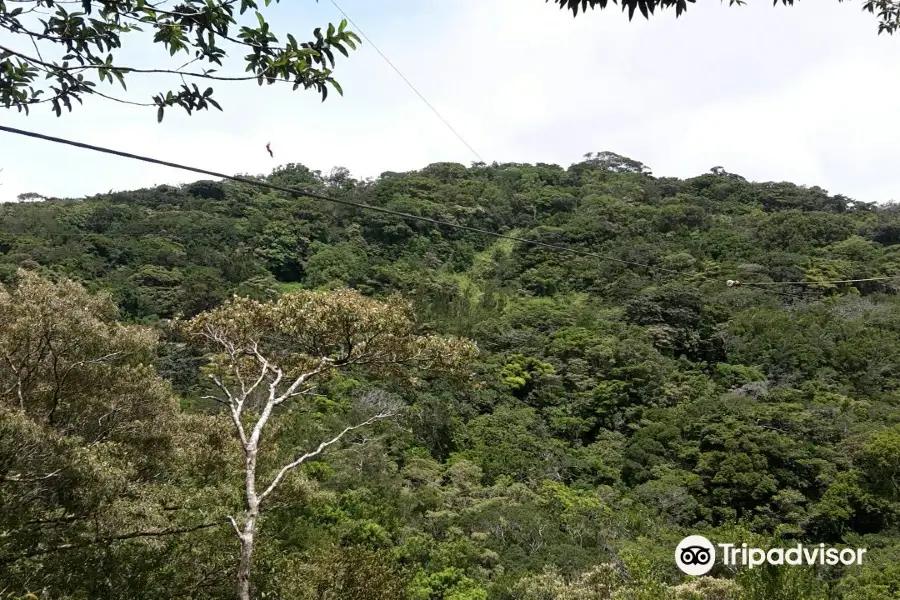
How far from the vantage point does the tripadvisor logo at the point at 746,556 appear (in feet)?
53.8

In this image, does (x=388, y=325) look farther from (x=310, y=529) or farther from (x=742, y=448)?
(x=742, y=448)

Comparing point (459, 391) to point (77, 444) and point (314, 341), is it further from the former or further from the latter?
point (77, 444)

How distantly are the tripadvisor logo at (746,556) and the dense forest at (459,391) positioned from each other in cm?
45

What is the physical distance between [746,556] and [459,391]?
1959 cm

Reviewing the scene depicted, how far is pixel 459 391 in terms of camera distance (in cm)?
3462

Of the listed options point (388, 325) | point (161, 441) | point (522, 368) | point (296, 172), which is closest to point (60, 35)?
point (388, 325)

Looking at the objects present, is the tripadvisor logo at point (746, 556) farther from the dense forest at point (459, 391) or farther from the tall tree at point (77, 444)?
the tall tree at point (77, 444)

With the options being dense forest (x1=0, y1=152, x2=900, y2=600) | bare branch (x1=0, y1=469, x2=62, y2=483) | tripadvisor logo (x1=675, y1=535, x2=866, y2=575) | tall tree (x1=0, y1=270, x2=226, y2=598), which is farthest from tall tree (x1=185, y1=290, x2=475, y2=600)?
tripadvisor logo (x1=675, y1=535, x2=866, y2=575)

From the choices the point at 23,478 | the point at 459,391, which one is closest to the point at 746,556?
the point at 23,478

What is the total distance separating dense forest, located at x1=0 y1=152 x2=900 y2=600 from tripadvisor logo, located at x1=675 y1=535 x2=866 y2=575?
452 mm

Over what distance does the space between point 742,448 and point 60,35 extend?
2840cm

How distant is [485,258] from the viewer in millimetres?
59906

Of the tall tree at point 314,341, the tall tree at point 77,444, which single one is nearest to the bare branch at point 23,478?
the tall tree at point 77,444

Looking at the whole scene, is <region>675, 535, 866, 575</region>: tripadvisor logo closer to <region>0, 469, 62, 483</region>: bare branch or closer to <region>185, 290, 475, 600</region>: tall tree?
<region>185, 290, 475, 600</region>: tall tree
